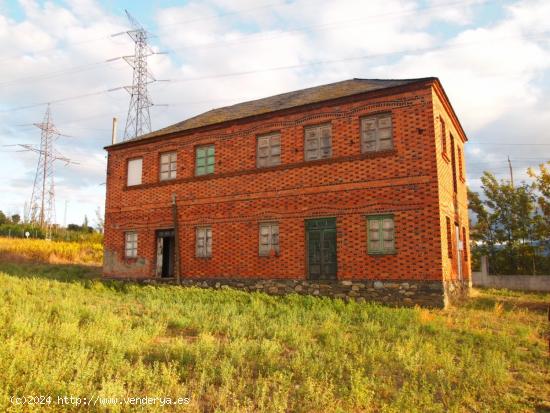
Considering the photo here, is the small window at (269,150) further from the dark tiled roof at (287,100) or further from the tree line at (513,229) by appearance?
the tree line at (513,229)

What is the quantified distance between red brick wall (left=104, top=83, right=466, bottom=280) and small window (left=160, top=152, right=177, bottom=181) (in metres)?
0.26

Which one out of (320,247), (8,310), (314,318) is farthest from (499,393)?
(8,310)

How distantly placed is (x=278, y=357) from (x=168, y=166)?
516 inches

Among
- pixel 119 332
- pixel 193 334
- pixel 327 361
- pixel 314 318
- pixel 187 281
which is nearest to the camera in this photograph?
pixel 327 361

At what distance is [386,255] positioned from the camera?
12930 millimetres

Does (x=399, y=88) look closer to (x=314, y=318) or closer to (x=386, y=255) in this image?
(x=386, y=255)

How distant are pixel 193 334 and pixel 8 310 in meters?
4.07

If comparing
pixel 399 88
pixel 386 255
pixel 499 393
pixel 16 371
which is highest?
pixel 399 88

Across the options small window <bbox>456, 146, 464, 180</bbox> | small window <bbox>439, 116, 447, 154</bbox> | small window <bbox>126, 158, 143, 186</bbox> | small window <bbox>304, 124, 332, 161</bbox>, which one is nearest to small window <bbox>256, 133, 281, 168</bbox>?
small window <bbox>304, 124, 332, 161</bbox>

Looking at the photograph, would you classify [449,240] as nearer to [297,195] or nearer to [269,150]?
[297,195]

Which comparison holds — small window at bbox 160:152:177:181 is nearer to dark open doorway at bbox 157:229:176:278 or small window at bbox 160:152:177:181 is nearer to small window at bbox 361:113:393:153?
dark open doorway at bbox 157:229:176:278

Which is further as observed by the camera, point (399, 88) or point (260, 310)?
point (399, 88)

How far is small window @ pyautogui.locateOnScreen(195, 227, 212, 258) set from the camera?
54.7 feet

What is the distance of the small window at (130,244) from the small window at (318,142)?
8.97 meters
